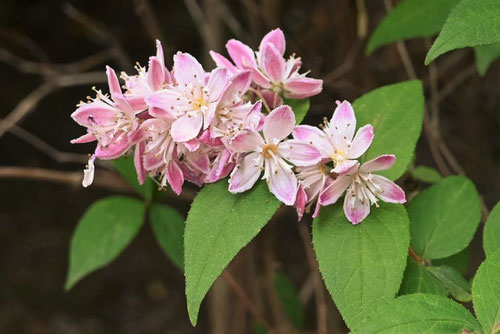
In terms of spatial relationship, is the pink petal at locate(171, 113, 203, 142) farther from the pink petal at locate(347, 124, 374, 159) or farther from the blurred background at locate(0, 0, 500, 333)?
the blurred background at locate(0, 0, 500, 333)

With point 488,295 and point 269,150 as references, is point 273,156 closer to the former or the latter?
point 269,150

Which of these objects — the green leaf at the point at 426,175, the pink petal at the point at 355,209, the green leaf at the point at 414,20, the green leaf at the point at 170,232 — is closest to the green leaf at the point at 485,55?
the green leaf at the point at 414,20

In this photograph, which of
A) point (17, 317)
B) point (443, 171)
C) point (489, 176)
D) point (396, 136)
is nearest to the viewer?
point (396, 136)

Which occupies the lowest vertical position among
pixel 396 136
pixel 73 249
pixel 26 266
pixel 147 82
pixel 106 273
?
pixel 106 273

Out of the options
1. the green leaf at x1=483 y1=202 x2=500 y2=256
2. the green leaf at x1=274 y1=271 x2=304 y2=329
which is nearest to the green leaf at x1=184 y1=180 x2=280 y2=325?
the green leaf at x1=483 y1=202 x2=500 y2=256

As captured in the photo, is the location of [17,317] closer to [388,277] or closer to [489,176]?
[489,176]

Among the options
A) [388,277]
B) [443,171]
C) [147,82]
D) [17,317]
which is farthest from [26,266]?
[388,277]

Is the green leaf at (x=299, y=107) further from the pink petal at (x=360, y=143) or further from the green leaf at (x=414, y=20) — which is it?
the green leaf at (x=414, y=20)
